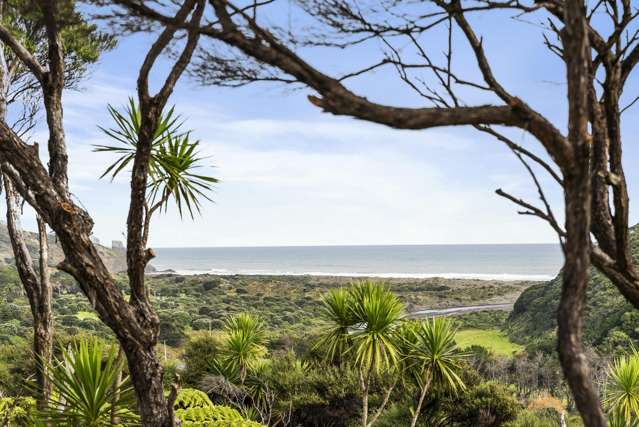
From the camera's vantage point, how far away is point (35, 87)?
10055 mm

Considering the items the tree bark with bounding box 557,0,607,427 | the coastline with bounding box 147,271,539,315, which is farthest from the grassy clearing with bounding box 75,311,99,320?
the tree bark with bounding box 557,0,607,427

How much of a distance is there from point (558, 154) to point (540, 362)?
21.9 meters

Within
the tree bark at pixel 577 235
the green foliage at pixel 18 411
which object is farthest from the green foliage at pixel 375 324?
the tree bark at pixel 577 235

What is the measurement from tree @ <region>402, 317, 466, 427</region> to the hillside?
18227mm

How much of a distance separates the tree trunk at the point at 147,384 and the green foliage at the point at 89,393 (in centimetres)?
59

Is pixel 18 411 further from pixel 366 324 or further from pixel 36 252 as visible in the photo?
Result: pixel 36 252

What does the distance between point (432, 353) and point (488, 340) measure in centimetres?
2518

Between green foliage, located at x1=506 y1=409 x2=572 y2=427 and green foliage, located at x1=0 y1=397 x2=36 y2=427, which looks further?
green foliage, located at x1=506 y1=409 x2=572 y2=427

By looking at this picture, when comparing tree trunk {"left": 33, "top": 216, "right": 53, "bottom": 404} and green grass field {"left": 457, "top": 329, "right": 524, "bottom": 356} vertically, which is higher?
tree trunk {"left": 33, "top": 216, "right": 53, "bottom": 404}

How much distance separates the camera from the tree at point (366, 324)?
9.04 m

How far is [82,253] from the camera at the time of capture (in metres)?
3.59

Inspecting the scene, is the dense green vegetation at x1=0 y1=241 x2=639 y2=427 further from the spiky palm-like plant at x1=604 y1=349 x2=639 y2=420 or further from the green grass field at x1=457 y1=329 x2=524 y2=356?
the green grass field at x1=457 y1=329 x2=524 y2=356

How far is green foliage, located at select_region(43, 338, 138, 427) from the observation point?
171 inches

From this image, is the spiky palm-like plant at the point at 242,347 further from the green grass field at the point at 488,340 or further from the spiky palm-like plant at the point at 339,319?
the green grass field at the point at 488,340
